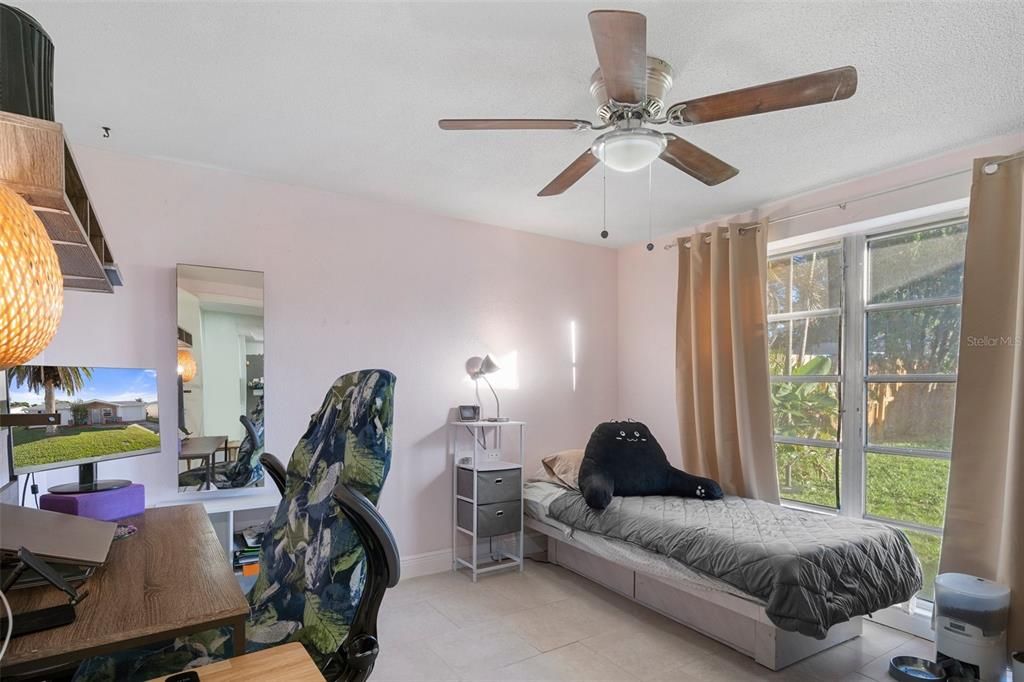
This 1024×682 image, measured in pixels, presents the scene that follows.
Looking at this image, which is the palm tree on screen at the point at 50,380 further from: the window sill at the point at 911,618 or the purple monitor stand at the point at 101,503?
the window sill at the point at 911,618

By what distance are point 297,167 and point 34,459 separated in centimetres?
195

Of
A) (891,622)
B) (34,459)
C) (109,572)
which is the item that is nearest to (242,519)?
(34,459)

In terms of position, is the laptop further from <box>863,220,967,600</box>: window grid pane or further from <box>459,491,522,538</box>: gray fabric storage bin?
<box>863,220,967,600</box>: window grid pane

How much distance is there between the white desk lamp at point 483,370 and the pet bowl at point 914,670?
2549mm

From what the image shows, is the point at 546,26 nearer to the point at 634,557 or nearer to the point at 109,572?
the point at 109,572

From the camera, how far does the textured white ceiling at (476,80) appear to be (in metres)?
1.79

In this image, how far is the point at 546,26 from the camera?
1.83 metres

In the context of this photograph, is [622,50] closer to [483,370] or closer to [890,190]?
[890,190]

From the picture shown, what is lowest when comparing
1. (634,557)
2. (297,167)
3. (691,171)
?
(634,557)

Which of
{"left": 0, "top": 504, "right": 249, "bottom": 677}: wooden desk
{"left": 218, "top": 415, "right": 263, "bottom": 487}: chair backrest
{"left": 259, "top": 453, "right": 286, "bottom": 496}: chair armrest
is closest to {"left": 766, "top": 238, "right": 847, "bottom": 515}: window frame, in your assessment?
{"left": 259, "top": 453, "right": 286, "bottom": 496}: chair armrest

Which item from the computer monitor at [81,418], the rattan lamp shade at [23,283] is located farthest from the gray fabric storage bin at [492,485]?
the rattan lamp shade at [23,283]

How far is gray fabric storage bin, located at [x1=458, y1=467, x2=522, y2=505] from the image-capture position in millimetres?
3721

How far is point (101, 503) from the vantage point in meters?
1.75
